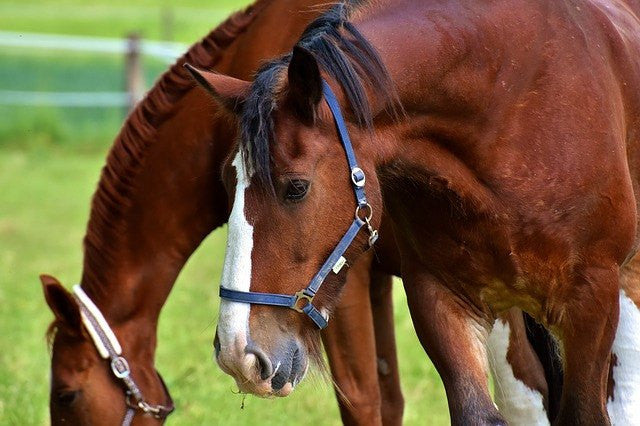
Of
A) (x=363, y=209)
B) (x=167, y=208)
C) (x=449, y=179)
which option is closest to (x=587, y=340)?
(x=449, y=179)

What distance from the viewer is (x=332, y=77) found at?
302 cm

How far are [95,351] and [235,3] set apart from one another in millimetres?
21557

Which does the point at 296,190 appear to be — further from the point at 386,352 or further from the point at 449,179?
the point at 386,352

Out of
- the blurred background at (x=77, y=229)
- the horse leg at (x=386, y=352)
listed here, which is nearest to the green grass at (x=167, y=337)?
the blurred background at (x=77, y=229)

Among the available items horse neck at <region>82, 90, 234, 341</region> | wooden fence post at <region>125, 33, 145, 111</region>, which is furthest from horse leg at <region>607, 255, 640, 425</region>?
wooden fence post at <region>125, 33, 145, 111</region>

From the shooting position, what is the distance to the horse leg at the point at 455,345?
3.50 meters

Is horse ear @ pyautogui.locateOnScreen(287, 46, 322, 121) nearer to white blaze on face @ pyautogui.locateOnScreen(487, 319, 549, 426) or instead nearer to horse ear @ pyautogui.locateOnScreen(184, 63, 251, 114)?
horse ear @ pyautogui.locateOnScreen(184, 63, 251, 114)

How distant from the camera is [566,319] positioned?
11.3 ft

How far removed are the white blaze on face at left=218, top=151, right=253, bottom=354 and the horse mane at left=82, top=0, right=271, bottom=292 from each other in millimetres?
1621

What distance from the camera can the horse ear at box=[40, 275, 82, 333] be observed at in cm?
431

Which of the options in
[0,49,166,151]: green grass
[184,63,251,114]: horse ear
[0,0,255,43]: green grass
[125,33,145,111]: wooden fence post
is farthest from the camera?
[0,0,255,43]: green grass

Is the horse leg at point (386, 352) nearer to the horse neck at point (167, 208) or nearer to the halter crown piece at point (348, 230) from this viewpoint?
the horse neck at point (167, 208)

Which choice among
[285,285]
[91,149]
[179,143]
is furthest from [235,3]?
[285,285]

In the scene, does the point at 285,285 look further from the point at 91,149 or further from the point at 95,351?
the point at 91,149
